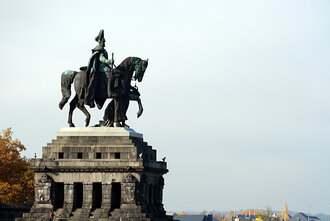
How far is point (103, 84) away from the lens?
240 feet

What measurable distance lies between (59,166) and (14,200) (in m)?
27.2

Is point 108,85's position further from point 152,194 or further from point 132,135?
point 152,194

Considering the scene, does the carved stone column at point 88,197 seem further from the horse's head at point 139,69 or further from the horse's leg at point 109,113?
the horse's head at point 139,69

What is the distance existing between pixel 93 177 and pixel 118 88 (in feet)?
28.6

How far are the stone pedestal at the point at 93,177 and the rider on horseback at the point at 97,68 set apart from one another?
335 centimetres

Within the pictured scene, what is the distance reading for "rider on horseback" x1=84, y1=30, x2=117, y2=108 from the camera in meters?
72.2

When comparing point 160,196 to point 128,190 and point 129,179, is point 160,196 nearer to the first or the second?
point 128,190

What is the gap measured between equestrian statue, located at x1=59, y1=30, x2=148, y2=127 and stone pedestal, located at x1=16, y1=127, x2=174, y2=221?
2.42 m

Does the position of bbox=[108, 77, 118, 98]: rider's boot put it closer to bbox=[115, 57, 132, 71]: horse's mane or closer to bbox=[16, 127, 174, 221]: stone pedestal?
bbox=[115, 57, 132, 71]: horse's mane

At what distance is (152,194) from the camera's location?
73375 millimetres

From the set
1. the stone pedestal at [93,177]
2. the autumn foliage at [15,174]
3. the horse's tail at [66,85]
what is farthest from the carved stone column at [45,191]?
the autumn foliage at [15,174]

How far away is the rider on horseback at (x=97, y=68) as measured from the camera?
72188 mm

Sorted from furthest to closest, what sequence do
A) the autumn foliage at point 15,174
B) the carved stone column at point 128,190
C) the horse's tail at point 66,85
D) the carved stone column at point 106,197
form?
the autumn foliage at point 15,174 → the horse's tail at point 66,85 → the carved stone column at point 106,197 → the carved stone column at point 128,190

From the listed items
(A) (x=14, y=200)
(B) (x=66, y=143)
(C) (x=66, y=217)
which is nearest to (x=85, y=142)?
(B) (x=66, y=143)
